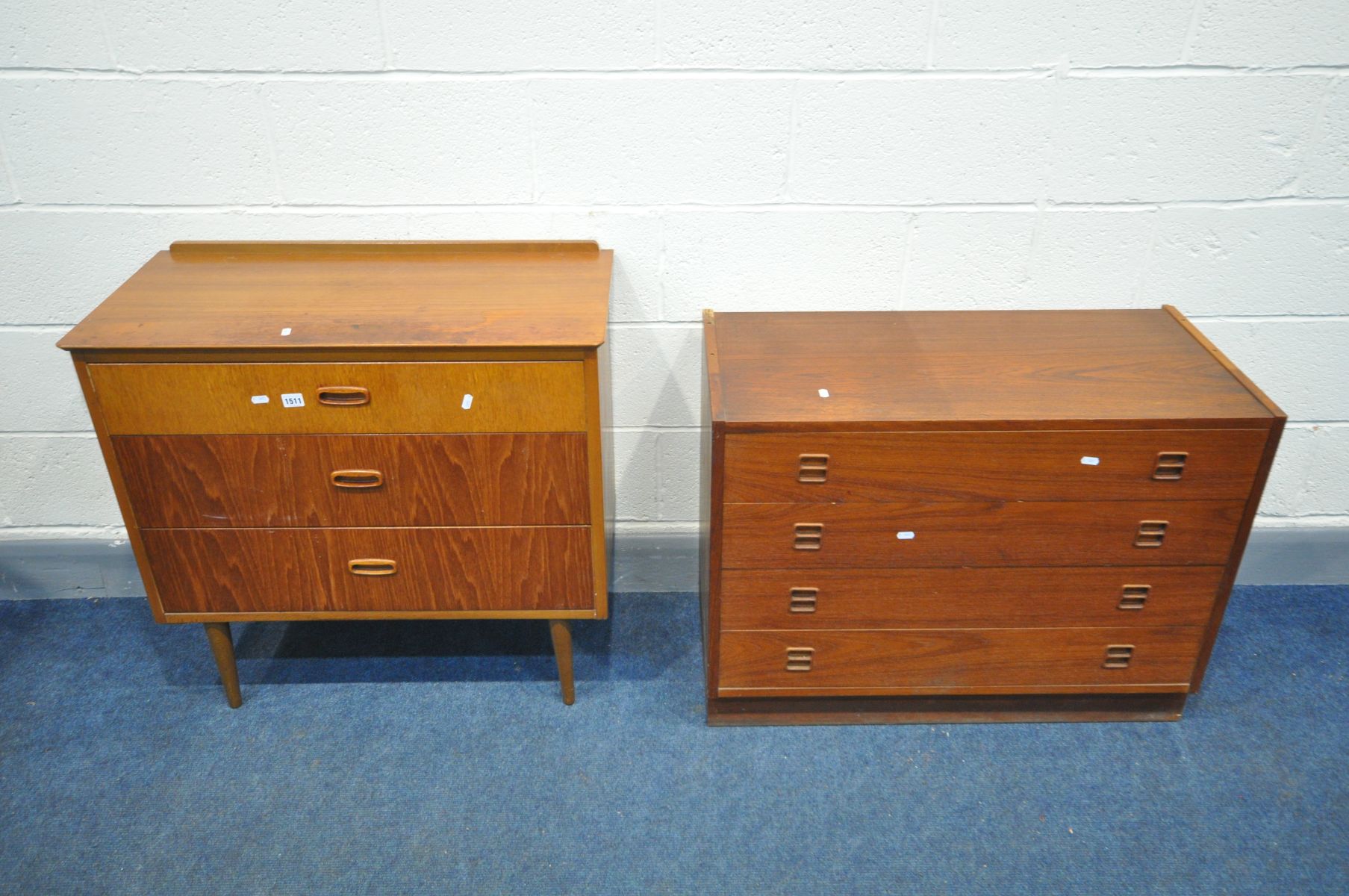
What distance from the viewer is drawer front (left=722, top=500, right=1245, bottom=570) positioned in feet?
5.16

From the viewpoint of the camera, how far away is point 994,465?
153 centimetres

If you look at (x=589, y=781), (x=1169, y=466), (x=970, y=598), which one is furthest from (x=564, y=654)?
(x=1169, y=466)

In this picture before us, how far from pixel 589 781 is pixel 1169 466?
1.10 meters

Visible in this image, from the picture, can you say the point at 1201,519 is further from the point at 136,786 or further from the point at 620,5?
the point at 136,786

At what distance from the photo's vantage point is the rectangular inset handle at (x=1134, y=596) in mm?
1666

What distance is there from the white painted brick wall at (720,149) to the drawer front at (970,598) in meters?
0.52

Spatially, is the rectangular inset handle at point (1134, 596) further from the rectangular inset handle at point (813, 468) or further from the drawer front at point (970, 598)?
the rectangular inset handle at point (813, 468)

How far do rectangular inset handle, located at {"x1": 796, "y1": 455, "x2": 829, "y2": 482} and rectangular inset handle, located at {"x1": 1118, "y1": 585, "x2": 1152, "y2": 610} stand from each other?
0.59m

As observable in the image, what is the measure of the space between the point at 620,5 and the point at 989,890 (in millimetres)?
1540

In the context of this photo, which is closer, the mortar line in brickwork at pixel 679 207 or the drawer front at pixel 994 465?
the drawer front at pixel 994 465

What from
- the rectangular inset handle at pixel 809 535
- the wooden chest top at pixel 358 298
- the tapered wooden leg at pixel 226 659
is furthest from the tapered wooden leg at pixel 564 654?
the wooden chest top at pixel 358 298

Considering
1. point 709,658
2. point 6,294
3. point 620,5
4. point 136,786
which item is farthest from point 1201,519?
point 6,294

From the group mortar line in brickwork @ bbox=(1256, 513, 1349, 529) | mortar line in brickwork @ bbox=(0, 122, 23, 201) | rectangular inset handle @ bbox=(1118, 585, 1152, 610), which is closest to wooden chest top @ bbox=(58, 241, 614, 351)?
mortar line in brickwork @ bbox=(0, 122, 23, 201)

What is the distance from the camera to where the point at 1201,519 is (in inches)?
62.7
